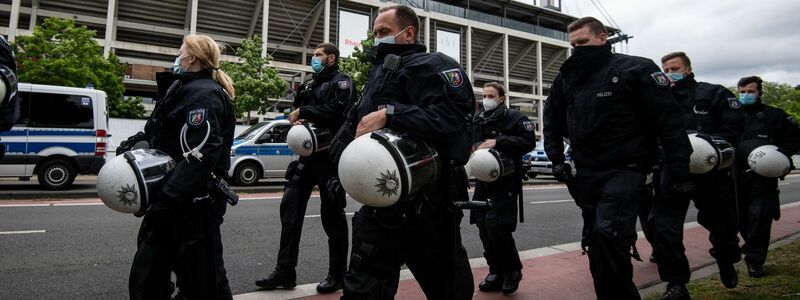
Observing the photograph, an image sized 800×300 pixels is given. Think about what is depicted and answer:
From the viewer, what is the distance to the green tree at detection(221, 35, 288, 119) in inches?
855

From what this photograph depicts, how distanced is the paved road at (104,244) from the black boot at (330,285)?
19.9 inches

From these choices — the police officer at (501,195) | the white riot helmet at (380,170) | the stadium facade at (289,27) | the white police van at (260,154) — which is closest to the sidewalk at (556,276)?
the police officer at (501,195)

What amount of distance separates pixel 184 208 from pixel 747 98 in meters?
5.15

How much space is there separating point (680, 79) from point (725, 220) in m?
1.21

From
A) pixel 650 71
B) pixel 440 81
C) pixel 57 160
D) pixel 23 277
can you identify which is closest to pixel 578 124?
pixel 650 71

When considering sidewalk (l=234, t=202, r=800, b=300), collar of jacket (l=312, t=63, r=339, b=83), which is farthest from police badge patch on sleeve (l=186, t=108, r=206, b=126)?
collar of jacket (l=312, t=63, r=339, b=83)

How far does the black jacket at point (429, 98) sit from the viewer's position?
2.10 meters

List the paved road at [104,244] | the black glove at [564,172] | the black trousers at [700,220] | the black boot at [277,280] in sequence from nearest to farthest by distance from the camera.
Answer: the black glove at [564,172] < the black trousers at [700,220] < the black boot at [277,280] < the paved road at [104,244]

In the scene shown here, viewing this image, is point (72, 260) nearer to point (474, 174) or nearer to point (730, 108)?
point (474, 174)

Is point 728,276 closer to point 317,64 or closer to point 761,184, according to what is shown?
point 761,184

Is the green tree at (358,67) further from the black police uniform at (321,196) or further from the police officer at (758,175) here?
the black police uniform at (321,196)

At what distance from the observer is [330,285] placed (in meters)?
3.63

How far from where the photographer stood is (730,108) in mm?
4320

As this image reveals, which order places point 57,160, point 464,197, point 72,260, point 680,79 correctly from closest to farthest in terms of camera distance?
point 464,197
point 680,79
point 72,260
point 57,160
